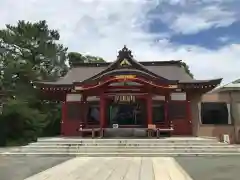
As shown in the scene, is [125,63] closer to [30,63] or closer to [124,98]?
[124,98]

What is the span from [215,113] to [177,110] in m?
8.85

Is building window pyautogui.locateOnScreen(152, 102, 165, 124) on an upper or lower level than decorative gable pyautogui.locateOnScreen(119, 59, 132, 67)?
lower

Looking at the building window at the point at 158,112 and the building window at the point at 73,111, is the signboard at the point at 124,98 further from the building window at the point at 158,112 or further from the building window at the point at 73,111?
the building window at the point at 73,111

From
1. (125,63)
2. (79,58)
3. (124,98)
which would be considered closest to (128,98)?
(124,98)

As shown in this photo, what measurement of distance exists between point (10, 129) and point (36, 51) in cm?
1099

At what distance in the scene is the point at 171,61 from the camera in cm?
2553

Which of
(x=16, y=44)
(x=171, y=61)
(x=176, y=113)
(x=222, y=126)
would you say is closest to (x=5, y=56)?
(x=16, y=44)

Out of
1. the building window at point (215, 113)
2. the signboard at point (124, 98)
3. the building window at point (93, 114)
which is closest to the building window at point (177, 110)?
the signboard at point (124, 98)

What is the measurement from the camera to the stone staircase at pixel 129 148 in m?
→ 14.0

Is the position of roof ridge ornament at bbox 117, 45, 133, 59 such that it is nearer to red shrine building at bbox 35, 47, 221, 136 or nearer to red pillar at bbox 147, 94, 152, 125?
A: red shrine building at bbox 35, 47, 221, 136

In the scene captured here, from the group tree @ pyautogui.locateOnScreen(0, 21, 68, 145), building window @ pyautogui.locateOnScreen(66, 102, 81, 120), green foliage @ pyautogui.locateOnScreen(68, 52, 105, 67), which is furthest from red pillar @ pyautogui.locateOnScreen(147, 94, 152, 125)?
green foliage @ pyautogui.locateOnScreen(68, 52, 105, 67)

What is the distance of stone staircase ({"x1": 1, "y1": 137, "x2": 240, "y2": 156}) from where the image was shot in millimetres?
14008

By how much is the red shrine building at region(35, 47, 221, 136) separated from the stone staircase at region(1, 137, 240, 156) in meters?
3.15

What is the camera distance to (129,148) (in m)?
14.8
